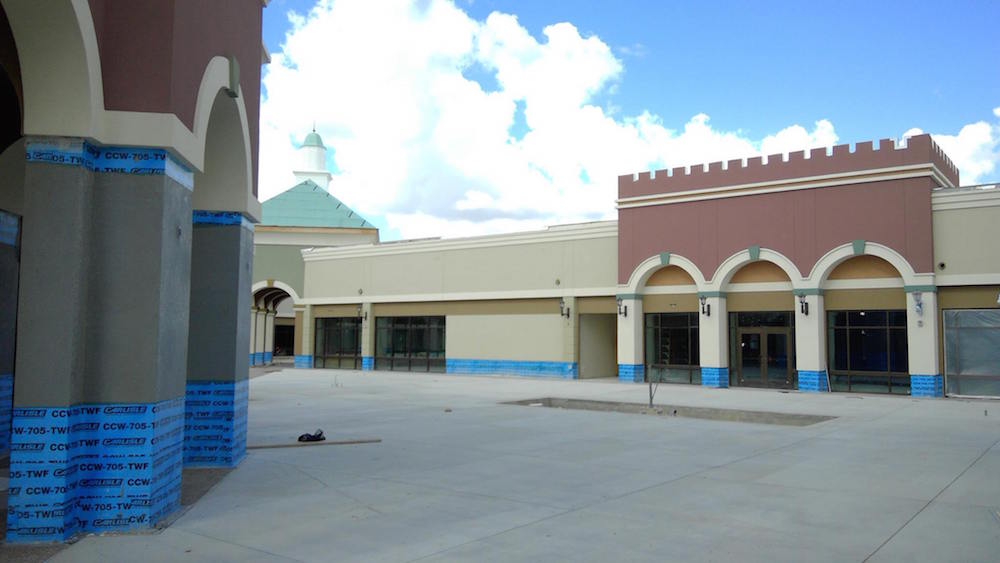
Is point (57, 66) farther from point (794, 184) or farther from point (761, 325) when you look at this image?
point (761, 325)

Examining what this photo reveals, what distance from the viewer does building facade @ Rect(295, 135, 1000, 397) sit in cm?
2311

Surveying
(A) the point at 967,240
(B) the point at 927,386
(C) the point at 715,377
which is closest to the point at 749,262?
(C) the point at 715,377

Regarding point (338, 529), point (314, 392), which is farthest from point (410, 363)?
point (338, 529)

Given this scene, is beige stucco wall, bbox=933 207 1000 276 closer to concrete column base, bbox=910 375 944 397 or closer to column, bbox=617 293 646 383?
concrete column base, bbox=910 375 944 397

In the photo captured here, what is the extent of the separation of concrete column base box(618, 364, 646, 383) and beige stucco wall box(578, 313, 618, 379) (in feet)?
8.04

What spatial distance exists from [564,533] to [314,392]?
1774 cm

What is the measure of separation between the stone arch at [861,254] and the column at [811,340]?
0.53 meters

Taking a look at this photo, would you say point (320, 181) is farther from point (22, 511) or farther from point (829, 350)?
point (22, 511)

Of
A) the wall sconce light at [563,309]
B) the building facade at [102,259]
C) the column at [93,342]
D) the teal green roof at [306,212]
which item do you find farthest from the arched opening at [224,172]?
the teal green roof at [306,212]

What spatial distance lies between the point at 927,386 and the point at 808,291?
14.8ft

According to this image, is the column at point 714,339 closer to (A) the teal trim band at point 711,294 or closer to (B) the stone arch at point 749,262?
(A) the teal trim band at point 711,294

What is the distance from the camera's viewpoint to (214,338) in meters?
10.2

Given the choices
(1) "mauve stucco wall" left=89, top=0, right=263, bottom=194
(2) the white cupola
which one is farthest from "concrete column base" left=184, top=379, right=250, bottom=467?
(2) the white cupola

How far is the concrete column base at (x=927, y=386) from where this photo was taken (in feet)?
75.8
